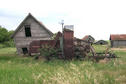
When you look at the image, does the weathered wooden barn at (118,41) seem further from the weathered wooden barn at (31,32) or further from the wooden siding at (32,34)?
the wooden siding at (32,34)

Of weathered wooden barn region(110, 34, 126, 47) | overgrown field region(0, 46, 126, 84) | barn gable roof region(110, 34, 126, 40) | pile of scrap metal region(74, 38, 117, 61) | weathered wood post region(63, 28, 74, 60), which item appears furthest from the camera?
barn gable roof region(110, 34, 126, 40)

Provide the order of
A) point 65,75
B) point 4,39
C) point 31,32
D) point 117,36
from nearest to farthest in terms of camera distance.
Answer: point 65,75 → point 31,32 → point 117,36 → point 4,39

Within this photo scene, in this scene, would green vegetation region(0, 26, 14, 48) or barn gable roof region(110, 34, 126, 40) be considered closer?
barn gable roof region(110, 34, 126, 40)

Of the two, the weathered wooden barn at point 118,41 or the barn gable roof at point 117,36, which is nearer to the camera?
the weathered wooden barn at point 118,41

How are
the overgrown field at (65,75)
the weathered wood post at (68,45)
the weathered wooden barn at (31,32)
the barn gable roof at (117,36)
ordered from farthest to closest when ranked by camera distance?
the barn gable roof at (117,36) → the weathered wooden barn at (31,32) → the weathered wood post at (68,45) → the overgrown field at (65,75)

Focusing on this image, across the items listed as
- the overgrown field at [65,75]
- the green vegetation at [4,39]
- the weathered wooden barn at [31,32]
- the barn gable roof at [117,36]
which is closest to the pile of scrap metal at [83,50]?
the overgrown field at [65,75]

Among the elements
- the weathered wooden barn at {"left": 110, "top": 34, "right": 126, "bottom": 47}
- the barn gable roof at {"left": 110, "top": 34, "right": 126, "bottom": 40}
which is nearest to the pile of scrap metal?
the weathered wooden barn at {"left": 110, "top": 34, "right": 126, "bottom": 47}

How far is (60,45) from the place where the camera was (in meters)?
12.9

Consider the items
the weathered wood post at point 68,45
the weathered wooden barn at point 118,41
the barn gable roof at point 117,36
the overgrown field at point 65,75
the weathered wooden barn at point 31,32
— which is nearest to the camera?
the overgrown field at point 65,75

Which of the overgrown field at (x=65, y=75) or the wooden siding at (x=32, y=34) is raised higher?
the wooden siding at (x=32, y=34)

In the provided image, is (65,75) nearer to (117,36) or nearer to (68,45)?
(68,45)

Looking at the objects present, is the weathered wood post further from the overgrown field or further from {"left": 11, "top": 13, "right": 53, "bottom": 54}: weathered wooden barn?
{"left": 11, "top": 13, "right": 53, "bottom": 54}: weathered wooden barn

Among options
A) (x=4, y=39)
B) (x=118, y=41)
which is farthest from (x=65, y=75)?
(x=4, y=39)

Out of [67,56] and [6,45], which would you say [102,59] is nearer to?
[67,56]
